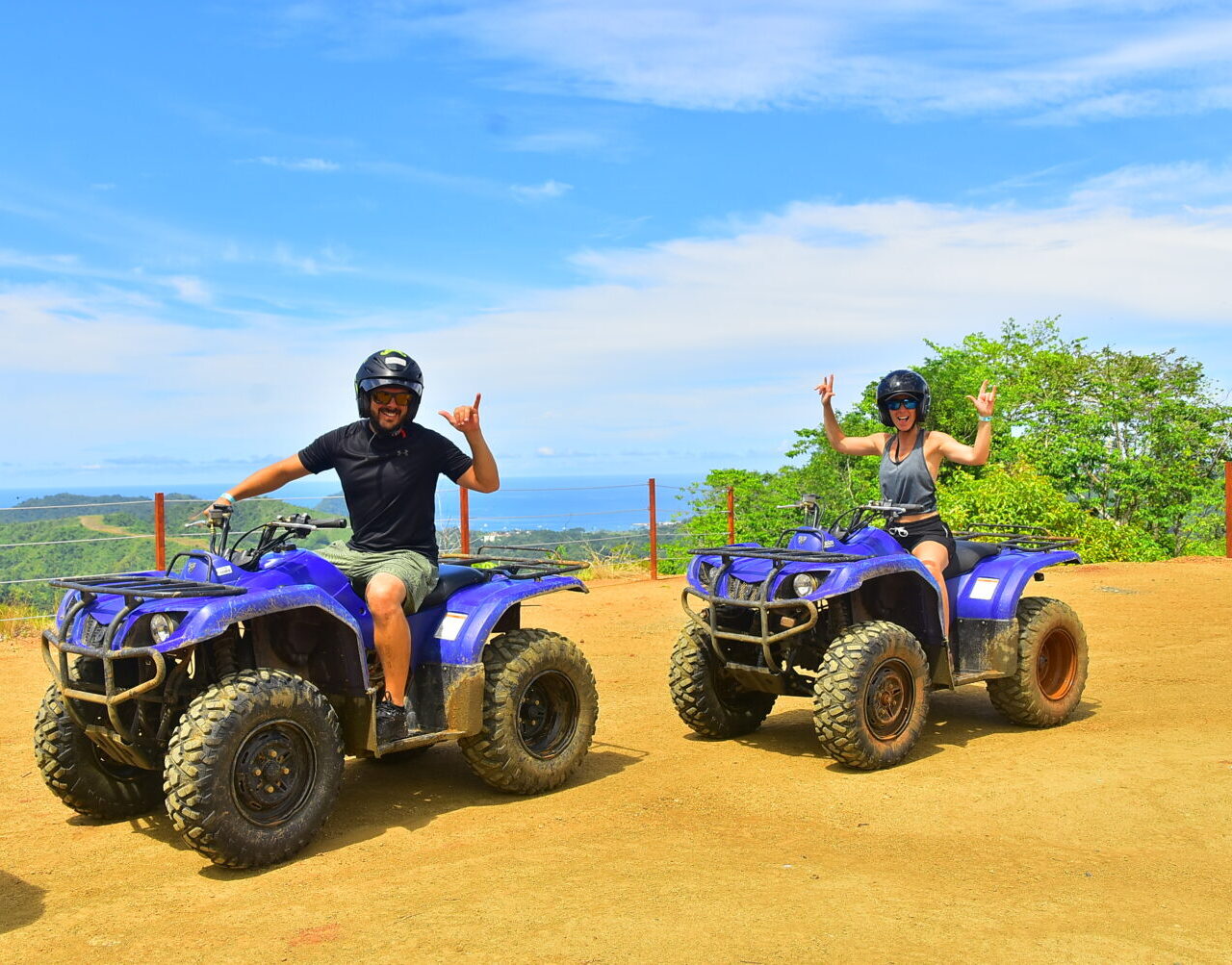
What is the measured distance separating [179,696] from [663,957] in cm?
258

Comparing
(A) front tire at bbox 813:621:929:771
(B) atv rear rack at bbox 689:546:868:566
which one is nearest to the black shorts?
(B) atv rear rack at bbox 689:546:868:566

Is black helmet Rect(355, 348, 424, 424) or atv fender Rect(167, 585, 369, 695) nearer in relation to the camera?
atv fender Rect(167, 585, 369, 695)

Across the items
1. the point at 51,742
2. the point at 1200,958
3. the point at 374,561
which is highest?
the point at 374,561

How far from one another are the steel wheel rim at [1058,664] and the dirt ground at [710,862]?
30 cm

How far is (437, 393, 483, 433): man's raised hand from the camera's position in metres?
5.97

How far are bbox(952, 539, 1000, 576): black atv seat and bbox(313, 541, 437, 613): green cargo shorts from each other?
3.61 m

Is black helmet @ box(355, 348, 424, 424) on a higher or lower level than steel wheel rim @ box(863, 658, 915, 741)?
higher

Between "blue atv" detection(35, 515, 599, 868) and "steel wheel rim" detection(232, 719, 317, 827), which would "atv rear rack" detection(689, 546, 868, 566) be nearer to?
"blue atv" detection(35, 515, 599, 868)

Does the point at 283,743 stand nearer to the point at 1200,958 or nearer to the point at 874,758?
the point at 874,758

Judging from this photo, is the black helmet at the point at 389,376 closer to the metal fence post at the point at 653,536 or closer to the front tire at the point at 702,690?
the front tire at the point at 702,690

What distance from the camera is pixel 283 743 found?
205 inches

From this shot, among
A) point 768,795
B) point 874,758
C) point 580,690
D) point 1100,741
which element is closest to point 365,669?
point 580,690

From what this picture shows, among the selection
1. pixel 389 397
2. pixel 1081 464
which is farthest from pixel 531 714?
pixel 1081 464

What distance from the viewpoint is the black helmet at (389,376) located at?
5996 millimetres
